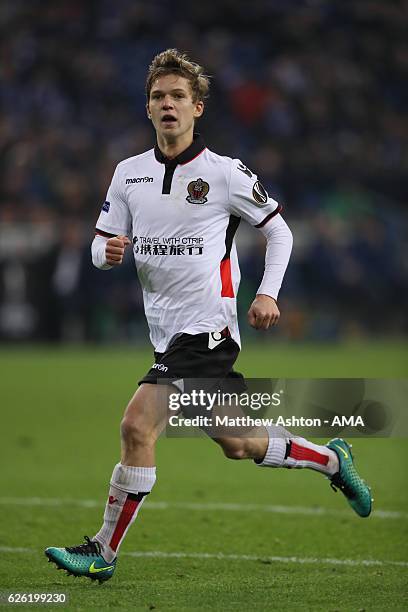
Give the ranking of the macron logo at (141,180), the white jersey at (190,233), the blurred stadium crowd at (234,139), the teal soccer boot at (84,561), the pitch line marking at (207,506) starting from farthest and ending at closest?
the blurred stadium crowd at (234,139) < the pitch line marking at (207,506) < the macron logo at (141,180) < the white jersey at (190,233) < the teal soccer boot at (84,561)

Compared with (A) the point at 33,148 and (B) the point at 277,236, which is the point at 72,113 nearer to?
(A) the point at 33,148

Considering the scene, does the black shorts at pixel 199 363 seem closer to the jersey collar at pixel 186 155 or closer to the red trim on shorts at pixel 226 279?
the red trim on shorts at pixel 226 279

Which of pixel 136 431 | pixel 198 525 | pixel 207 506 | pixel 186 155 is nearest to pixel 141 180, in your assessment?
pixel 186 155

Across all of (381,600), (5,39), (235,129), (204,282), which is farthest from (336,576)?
(5,39)

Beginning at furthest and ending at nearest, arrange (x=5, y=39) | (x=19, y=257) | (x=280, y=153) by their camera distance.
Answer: (x=5, y=39) → (x=280, y=153) → (x=19, y=257)

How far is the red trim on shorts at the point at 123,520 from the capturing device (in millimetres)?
5254

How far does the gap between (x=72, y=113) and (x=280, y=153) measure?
13.4 ft

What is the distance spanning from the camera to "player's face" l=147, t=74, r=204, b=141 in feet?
17.6

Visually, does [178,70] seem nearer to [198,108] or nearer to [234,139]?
[198,108]

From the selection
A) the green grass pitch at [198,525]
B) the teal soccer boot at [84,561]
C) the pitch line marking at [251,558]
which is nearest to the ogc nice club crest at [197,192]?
the teal soccer boot at [84,561]

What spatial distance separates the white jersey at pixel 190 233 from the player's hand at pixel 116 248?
163mm

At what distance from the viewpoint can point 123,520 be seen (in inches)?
208

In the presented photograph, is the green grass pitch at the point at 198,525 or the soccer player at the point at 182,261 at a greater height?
the soccer player at the point at 182,261

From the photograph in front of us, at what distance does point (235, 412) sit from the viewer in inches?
209
